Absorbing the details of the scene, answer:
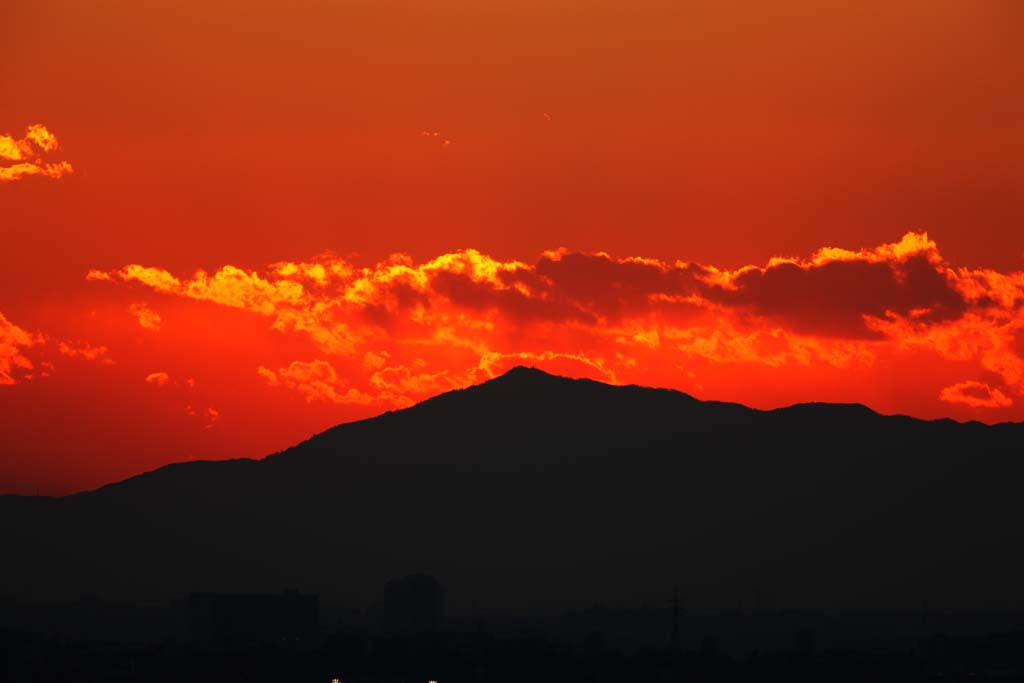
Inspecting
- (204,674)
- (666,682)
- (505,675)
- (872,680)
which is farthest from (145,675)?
(872,680)

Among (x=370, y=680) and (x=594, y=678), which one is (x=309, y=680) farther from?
(x=594, y=678)

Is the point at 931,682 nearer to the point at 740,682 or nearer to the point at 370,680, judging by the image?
the point at 740,682

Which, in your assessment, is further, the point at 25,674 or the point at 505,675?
the point at 505,675

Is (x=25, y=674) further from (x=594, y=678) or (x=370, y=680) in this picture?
(x=594, y=678)

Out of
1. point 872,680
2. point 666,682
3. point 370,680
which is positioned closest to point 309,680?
point 370,680

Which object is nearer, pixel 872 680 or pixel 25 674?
pixel 25 674

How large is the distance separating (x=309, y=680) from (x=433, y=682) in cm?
1219

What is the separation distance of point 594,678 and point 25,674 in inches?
2070

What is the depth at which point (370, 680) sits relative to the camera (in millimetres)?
195125

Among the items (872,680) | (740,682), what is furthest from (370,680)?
(872,680)

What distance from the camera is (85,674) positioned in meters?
187

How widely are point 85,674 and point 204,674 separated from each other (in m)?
10.9

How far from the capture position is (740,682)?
19962cm

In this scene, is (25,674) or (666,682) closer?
(25,674)
